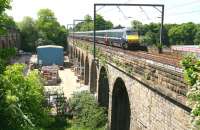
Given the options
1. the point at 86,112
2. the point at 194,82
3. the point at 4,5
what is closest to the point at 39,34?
the point at 86,112

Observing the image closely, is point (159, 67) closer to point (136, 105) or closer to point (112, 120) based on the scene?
point (136, 105)

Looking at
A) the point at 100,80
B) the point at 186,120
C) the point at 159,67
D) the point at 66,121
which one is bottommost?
the point at 66,121

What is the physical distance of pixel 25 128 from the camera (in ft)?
42.5

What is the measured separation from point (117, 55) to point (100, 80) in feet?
31.6

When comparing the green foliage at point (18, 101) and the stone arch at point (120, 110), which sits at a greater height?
the green foliage at point (18, 101)

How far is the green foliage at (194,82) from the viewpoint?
25.1 feet

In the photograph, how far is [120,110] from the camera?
86.3 feet

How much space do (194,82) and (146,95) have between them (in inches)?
326

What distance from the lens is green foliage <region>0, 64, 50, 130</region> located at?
11484mm

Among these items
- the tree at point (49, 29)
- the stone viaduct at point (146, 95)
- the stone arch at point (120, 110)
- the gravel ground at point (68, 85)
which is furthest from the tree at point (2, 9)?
the tree at point (49, 29)

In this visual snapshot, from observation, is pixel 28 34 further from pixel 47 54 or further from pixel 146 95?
pixel 146 95

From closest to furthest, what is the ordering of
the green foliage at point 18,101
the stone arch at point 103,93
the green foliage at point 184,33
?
1. the green foliage at point 18,101
2. the stone arch at point 103,93
3. the green foliage at point 184,33

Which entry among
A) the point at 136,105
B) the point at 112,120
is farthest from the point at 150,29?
the point at 136,105

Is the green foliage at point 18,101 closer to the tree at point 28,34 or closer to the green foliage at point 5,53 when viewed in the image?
the green foliage at point 5,53
